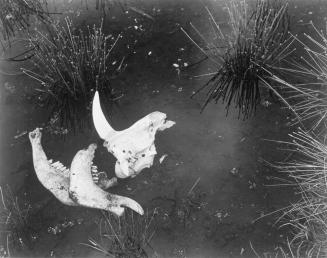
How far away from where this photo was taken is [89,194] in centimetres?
285

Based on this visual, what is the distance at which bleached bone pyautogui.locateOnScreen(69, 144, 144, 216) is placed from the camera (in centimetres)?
279

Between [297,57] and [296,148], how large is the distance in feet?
2.45

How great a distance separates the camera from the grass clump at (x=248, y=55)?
3110 millimetres

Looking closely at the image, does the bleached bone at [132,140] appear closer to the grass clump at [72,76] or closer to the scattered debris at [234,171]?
the grass clump at [72,76]

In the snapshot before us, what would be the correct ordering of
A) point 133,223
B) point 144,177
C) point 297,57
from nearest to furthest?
point 133,223, point 144,177, point 297,57

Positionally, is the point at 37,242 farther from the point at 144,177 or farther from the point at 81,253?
the point at 144,177

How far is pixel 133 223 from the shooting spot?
2.64 m

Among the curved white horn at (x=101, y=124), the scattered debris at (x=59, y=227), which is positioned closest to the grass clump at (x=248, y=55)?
the curved white horn at (x=101, y=124)

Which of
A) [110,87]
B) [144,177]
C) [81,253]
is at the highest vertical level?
[110,87]

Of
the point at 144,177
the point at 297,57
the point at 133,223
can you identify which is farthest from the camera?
the point at 297,57

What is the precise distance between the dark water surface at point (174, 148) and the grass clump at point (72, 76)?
0.33ft

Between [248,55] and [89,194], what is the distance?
143 centimetres

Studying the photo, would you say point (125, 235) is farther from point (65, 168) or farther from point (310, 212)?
point (310, 212)

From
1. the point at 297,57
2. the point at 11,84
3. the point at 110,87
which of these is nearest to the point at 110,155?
the point at 110,87
